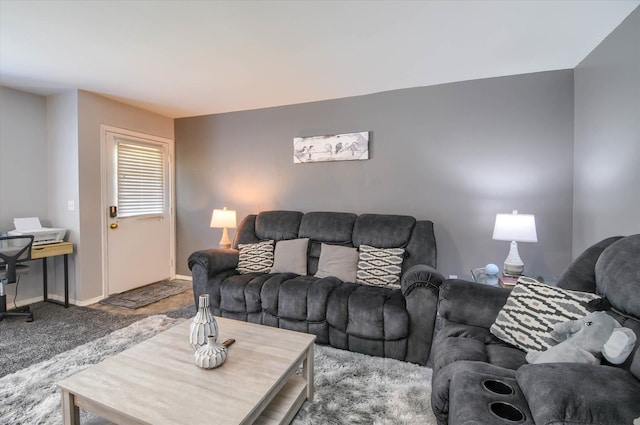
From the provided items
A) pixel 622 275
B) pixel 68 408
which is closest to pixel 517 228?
pixel 622 275

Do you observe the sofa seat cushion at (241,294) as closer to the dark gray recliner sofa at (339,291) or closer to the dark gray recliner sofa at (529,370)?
the dark gray recliner sofa at (339,291)

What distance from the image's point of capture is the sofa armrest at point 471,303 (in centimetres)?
169

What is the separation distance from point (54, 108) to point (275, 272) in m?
3.24

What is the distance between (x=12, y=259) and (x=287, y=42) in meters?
3.16

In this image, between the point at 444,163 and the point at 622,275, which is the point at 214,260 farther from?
the point at 622,275

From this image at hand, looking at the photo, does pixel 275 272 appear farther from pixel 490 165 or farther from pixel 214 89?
pixel 490 165

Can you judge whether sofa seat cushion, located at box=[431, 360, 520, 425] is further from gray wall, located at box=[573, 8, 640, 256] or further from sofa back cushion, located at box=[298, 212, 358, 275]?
sofa back cushion, located at box=[298, 212, 358, 275]

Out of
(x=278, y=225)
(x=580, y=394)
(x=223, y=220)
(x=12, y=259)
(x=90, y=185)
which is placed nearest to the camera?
(x=580, y=394)

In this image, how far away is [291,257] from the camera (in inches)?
115

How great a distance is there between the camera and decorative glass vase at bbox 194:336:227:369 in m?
1.38

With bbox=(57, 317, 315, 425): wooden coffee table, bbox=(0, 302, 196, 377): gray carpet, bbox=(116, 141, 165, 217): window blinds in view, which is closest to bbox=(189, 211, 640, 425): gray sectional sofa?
bbox=(57, 317, 315, 425): wooden coffee table

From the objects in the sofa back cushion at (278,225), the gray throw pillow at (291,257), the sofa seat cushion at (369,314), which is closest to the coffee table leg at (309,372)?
the sofa seat cushion at (369,314)

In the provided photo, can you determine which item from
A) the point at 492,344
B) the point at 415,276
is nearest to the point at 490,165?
the point at 415,276

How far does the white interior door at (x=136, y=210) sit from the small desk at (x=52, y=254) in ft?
1.24
